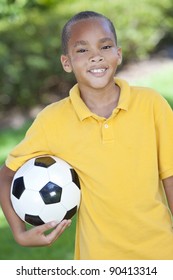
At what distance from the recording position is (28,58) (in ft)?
27.5

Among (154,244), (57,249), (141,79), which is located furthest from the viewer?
(141,79)

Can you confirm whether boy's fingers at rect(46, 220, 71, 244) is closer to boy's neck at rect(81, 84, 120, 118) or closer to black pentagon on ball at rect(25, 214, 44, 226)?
black pentagon on ball at rect(25, 214, 44, 226)

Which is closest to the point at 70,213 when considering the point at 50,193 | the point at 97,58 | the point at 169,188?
the point at 50,193

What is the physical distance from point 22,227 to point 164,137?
66 cm

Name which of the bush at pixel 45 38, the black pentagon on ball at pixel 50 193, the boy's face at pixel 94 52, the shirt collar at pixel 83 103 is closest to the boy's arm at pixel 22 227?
the black pentagon on ball at pixel 50 193

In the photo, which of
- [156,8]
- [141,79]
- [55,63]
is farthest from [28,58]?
[156,8]

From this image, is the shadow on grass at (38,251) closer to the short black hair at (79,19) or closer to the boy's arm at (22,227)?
the boy's arm at (22,227)

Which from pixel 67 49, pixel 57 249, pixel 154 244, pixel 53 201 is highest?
pixel 67 49

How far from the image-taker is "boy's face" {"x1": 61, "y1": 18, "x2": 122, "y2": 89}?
265cm

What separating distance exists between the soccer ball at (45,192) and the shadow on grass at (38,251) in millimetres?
1927

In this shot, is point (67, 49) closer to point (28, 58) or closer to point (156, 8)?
point (28, 58)

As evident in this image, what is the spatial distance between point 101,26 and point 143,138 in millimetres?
461

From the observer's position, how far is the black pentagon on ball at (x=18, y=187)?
8.87 feet
